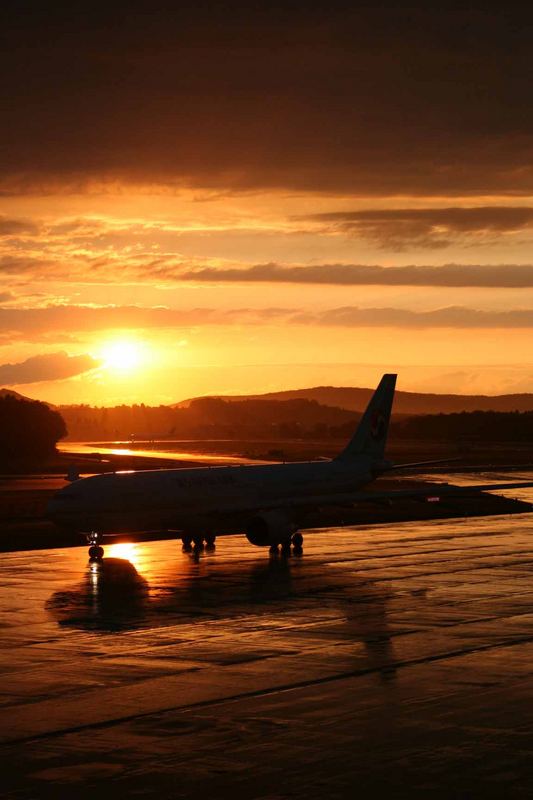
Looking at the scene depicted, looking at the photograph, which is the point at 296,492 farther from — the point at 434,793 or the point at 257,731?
the point at 434,793

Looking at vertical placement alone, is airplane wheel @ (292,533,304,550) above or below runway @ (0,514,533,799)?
above

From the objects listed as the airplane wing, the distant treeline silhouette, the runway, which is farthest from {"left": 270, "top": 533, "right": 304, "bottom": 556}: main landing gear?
the distant treeline silhouette

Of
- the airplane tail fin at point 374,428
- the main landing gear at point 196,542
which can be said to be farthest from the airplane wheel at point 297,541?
the airplane tail fin at point 374,428

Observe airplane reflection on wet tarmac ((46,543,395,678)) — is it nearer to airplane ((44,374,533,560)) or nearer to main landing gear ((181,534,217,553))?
airplane ((44,374,533,560))

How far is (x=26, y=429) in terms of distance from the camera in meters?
169

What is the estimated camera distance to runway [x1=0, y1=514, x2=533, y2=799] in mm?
19781

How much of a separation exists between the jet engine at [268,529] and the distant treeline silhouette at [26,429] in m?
112

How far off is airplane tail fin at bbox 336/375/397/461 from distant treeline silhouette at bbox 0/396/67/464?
104 meters

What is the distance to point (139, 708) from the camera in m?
24.5

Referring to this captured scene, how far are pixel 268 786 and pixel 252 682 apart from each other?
814 cm


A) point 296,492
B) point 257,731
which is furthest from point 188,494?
point 257,731

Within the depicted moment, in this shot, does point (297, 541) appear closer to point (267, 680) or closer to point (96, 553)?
point (96, 553)

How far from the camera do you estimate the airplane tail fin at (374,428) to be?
64.7 m

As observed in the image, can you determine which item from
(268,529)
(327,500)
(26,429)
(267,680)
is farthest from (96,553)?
(26,429)
